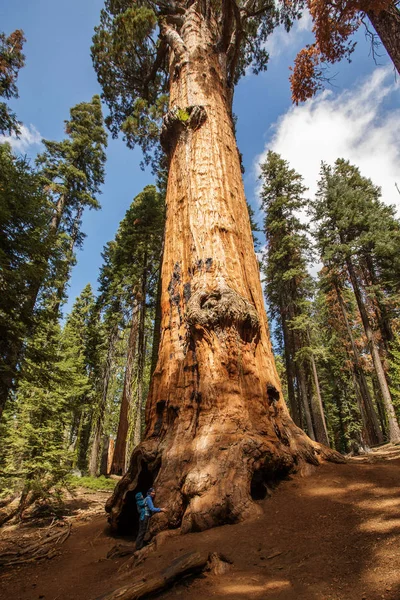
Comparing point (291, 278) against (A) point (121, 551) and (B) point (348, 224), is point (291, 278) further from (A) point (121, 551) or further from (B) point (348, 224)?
(A) point (121, 551)

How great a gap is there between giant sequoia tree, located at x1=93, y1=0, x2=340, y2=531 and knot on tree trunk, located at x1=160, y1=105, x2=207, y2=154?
2 centimetres

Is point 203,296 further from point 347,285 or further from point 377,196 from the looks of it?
point 377,196

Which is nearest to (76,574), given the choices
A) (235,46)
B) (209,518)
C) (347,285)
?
(209,518)

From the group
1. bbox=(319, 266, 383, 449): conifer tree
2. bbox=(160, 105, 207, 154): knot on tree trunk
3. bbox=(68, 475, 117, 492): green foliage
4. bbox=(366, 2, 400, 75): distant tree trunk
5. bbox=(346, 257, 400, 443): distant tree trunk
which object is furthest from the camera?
bbox=(319, 266, 383, 449): conifer tree

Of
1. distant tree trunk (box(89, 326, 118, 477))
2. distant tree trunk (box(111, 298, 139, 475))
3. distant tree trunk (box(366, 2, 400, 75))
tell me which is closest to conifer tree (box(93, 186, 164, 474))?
distant tree trunk (box(111, 298, 139, 475))

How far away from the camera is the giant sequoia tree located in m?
3.39

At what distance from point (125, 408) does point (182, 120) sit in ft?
37.7

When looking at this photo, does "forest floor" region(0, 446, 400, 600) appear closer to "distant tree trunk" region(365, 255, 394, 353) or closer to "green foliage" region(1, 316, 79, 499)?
"green foliage" region(1, 316, 79, 499)

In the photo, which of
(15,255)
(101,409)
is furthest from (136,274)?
(15,255)

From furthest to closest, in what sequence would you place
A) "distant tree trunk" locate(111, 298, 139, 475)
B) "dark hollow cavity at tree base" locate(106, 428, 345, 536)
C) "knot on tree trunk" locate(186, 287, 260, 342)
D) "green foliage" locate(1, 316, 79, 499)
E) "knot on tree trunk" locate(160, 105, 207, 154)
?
"distant tree trunk" locate(111, 298, 139, 475), "green foliage" locate(1, 316, 79, 499), "knot on tree trunk" locate(160, 105, 207, 154), "knot on tree trunk" locate(186, 287, 260, 342), "dark hollow cavity at tree base" locate(106, 428, 345, 536)

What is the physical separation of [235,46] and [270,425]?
32.2 feet

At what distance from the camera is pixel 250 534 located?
2.73 metres

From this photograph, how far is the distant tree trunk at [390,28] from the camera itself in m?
5.95

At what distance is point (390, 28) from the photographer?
6.08m
